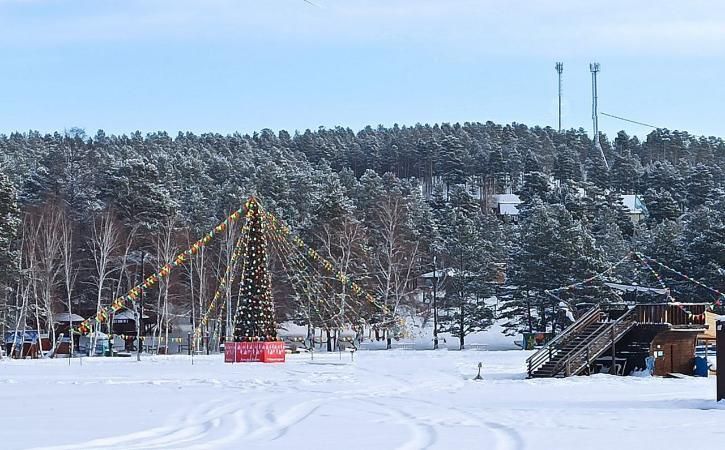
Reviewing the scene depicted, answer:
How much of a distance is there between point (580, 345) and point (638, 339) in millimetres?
2492

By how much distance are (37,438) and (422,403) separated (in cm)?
875

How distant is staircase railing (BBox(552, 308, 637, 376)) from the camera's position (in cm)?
2938

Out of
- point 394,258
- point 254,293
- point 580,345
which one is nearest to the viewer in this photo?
point 580,345

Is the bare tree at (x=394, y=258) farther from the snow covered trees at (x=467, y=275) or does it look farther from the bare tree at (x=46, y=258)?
the bare tree at (x=46, y=258)

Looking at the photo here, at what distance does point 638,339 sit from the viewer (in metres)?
31.4

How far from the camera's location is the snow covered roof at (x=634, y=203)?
104m

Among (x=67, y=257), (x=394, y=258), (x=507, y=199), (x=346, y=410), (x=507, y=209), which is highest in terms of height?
(x=507, y=199)

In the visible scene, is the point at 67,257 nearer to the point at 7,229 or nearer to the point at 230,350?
the point at 7,229

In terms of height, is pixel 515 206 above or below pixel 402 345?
above

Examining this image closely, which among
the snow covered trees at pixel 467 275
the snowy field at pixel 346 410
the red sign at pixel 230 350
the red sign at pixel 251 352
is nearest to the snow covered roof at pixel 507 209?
the snow covered trees at pixel 467 275

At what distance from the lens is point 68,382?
86.1 ft

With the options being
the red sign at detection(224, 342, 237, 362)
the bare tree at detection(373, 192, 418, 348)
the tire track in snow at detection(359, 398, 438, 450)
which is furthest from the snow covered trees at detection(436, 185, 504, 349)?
the tire track in snow at detection(359, 398, 438, 450)

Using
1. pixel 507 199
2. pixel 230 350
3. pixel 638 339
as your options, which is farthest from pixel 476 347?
pixel 507 199

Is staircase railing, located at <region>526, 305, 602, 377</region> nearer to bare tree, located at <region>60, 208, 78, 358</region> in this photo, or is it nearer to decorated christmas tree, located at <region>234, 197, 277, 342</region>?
decorated christmas tree, located at <region>234, 197, 277, 342</region>
